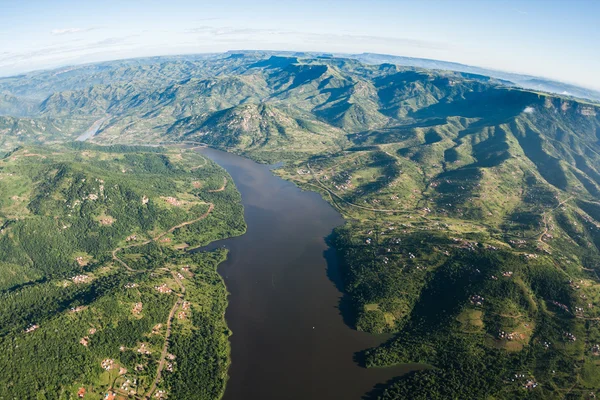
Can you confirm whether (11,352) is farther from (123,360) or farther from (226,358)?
(226,358)

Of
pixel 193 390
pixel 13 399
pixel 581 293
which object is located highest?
pixel 581 293

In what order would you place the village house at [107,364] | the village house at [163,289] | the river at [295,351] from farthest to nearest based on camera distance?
the village house at [163,289]
the village house at [107,364]
the river at [295,351]

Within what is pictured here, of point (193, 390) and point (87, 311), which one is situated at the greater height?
point (87, 311)

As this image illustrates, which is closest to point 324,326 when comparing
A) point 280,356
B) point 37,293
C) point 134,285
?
point 280,356

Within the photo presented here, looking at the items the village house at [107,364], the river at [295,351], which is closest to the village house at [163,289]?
the river at [295,351]

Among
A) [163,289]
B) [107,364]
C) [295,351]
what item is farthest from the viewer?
[163,289]

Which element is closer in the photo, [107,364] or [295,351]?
[107,364]

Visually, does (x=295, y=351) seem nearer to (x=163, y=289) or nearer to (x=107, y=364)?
(x=107, y=364)

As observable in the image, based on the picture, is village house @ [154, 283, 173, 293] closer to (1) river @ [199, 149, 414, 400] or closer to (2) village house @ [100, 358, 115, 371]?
(1) river @ [199, 149, 414, 400]

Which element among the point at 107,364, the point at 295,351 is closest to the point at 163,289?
the point at 107,364

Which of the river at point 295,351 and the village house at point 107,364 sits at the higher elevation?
the village house at point 107,364

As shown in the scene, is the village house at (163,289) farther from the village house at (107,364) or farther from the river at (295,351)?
the village house at (107,364)
